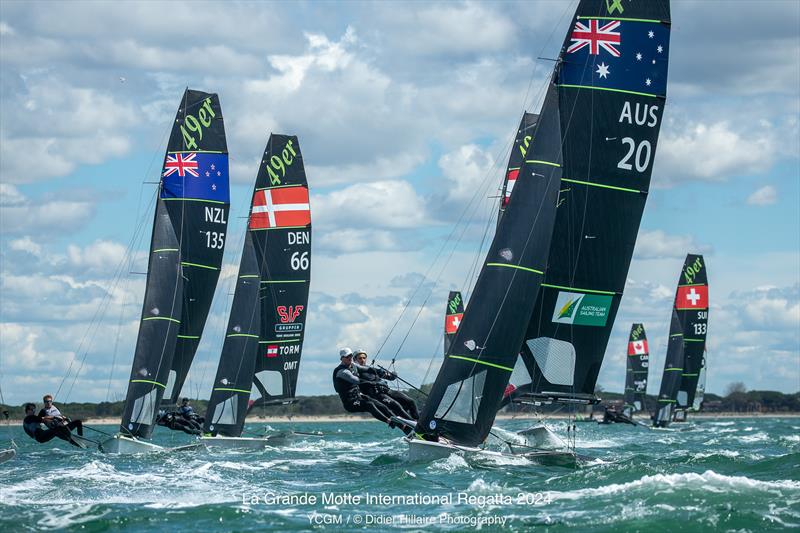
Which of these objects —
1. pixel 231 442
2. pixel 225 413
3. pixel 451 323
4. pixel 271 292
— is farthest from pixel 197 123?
pixel 451 323

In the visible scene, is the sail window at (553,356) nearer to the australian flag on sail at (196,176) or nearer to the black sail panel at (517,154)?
the black sail panel at (517,154)

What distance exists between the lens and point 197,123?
129 feet

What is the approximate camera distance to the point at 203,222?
39.1m

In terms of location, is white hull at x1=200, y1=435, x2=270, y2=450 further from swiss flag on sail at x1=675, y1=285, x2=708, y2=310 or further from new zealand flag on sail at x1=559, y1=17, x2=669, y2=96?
swiss flag on sail at x1=675, y1=285, x2=708, y2=310

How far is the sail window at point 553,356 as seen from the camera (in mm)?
27125

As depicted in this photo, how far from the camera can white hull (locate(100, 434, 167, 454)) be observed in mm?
33812

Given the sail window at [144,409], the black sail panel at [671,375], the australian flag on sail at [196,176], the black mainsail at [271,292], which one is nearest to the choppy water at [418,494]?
the sail window at [144,409]

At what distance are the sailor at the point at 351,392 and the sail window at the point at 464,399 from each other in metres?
2.00

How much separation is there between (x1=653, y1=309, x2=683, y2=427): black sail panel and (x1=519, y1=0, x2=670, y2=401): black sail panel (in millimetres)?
38430

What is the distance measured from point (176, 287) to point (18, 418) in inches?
2668

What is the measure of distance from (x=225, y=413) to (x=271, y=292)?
14.0ft

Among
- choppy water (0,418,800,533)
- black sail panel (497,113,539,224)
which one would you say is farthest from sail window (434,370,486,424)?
black sail panel (497,113,539,224)

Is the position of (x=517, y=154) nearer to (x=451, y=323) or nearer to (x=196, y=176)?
(x=196, y=176)

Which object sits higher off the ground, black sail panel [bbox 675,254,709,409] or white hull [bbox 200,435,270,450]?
black sail panel [bbox 675,254,709,409]
